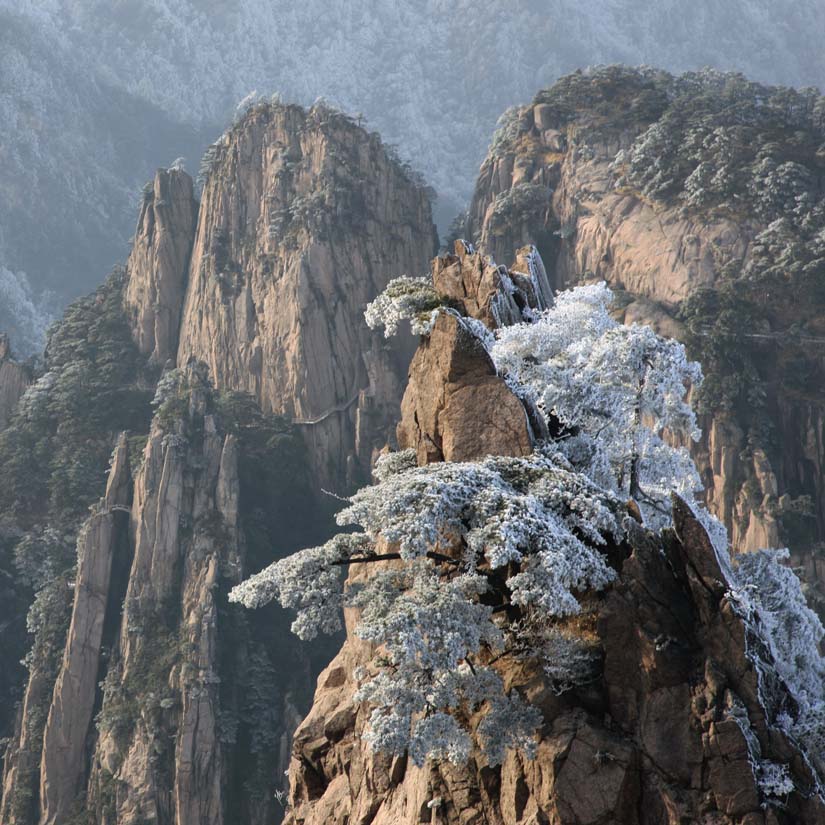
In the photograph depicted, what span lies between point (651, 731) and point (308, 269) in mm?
43630

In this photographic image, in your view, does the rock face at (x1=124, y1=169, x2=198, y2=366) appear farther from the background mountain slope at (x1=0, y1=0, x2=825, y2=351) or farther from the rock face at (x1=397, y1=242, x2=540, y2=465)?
the background mountain slope at (x1=0, y1=0, x2=825, y2=351)

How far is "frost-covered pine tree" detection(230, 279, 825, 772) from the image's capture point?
17531 mm

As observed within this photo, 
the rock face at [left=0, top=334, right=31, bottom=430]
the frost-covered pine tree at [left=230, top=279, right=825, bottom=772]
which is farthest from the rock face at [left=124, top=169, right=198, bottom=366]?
the frost-covered pine tree at [left=230, top=279, right=825, bottom=772]

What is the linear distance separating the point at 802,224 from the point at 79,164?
7931 cm

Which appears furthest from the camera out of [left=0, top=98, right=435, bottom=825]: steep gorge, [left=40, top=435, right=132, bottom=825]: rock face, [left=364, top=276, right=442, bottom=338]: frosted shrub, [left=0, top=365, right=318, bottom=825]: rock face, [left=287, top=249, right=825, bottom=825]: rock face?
[left=40, top=435, right=132, bottom=825]: rock face

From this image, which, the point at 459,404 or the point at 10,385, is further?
the point at 10,385

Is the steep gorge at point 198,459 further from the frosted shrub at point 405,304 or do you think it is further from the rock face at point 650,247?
the frosted shrub at point 405,304

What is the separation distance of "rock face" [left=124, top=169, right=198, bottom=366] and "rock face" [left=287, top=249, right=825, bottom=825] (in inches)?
1879

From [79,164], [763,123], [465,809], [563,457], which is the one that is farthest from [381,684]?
[79,164]

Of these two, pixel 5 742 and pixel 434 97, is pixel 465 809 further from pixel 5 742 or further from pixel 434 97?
pixel 434 97

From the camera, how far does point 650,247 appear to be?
56.0 metres

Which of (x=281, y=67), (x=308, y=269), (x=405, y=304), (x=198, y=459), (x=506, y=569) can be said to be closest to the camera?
(x=506, y=569)

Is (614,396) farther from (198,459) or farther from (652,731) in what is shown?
(198,459)

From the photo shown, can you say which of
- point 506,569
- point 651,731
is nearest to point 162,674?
point 506,569
